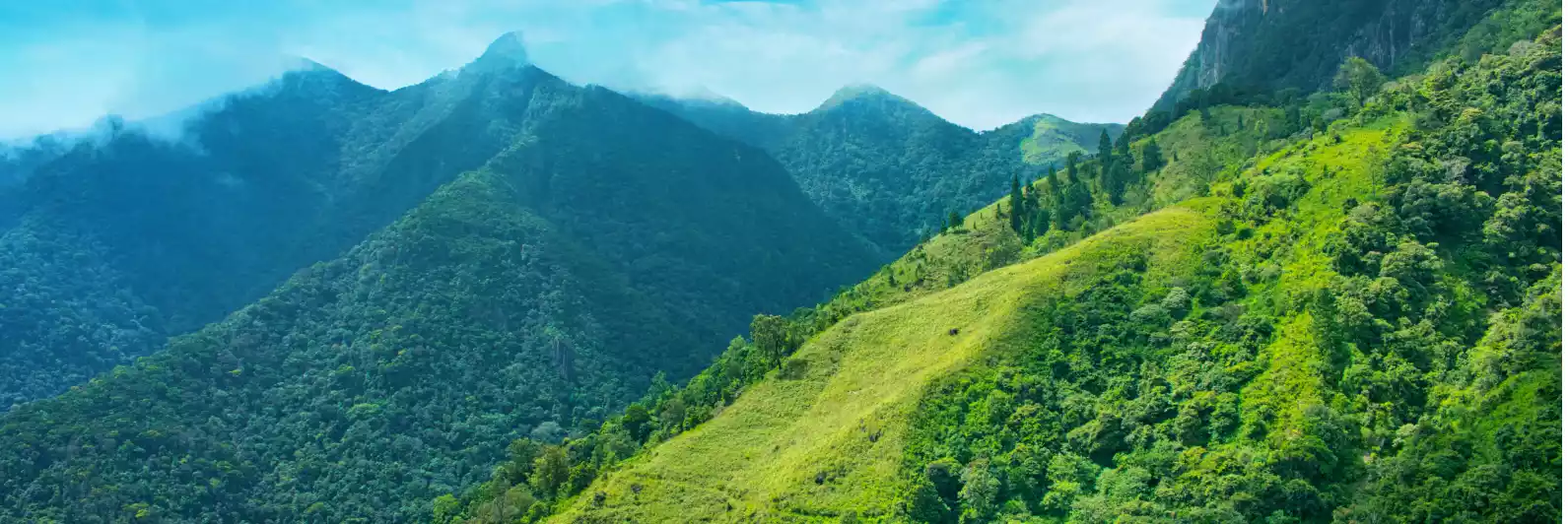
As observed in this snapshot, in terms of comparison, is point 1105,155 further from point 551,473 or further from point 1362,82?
point 551,473

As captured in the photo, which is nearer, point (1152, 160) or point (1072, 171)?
point (1152, 160)

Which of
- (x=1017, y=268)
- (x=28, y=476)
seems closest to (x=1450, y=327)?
(x=1017, y=268)

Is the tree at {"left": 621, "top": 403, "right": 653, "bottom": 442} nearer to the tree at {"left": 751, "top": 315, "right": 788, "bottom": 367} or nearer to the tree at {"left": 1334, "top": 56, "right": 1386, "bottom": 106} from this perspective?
the tree at {"left": 751, "top": 315, "right": 788, "bottom": 367}

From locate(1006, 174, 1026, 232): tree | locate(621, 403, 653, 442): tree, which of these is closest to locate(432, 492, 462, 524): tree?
locate(621, 403, 653, 442): tree

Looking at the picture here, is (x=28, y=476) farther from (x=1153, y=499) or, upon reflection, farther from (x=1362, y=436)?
(x=1362, y=436)

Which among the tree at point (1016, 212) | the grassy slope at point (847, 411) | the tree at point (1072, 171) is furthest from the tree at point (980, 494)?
the tree at point (1072, 171)

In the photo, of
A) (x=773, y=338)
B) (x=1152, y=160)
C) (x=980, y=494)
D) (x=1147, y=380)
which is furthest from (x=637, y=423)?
(x=1152, y=160)

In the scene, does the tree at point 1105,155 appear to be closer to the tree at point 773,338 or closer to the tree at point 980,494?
the tree at point 773,338
